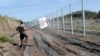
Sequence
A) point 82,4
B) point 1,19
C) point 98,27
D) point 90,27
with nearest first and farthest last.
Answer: point 82,4 < point 98,27 < point 90,27 < point 1,19

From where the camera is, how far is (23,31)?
24297mm

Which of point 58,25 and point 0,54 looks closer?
point 0,54

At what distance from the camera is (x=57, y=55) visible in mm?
17609

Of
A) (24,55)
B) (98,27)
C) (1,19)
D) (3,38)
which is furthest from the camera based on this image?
(1,19)

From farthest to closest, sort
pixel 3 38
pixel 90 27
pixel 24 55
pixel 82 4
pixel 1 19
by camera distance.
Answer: pixel 1 19 → pixel 90 27 → pixel 82 4 → pixel 3 38 → pixel 24 55

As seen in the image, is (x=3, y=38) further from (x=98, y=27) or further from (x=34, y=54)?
(x=98, y=27)

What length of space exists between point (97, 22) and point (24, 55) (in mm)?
25637

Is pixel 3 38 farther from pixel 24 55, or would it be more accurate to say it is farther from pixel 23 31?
pixel 24 55

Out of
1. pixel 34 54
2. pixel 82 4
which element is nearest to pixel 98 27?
pixel 82 4

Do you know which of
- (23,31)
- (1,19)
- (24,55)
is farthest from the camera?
(1,19)

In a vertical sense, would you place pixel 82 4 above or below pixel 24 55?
above

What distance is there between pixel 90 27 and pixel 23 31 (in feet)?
64.4

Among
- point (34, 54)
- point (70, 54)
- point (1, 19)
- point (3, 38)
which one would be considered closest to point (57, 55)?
point (70, 54)

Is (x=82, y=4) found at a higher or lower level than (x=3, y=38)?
higher
